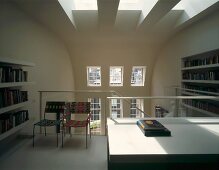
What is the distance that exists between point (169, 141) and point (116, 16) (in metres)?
3.80

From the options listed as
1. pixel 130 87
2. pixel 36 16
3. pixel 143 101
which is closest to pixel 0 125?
pixel 36 16

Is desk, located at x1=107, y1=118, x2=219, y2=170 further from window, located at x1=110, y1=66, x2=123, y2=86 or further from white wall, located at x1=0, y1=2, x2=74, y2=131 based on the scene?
window, located at x1=110, y1=66, x2=123, y2=86

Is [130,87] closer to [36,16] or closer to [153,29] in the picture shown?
[153,29]

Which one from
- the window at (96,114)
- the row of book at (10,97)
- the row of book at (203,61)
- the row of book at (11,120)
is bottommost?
the window at (96,114)

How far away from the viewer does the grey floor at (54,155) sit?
100.0 inches

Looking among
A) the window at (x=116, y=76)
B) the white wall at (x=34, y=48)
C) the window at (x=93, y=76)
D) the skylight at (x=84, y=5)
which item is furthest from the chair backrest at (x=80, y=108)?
the window at (x=116, y=76)

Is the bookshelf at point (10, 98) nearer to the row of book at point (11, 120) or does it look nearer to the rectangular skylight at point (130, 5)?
the row of book at point (11, 120)

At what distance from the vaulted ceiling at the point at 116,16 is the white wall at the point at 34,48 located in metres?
0.22

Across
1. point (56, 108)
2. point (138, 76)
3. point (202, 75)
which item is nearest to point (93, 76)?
point (138, 76)

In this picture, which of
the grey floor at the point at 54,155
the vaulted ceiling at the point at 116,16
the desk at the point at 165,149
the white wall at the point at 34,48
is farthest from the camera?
the vaulted ceiling at the point at 116,16

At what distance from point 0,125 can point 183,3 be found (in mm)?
4498

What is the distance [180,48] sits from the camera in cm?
542

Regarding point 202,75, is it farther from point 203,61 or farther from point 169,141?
point 169,141

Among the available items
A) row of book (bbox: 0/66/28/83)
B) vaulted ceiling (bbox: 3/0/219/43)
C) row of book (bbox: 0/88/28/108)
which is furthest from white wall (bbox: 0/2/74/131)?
row of book (bbox: 0/88/28/108)
